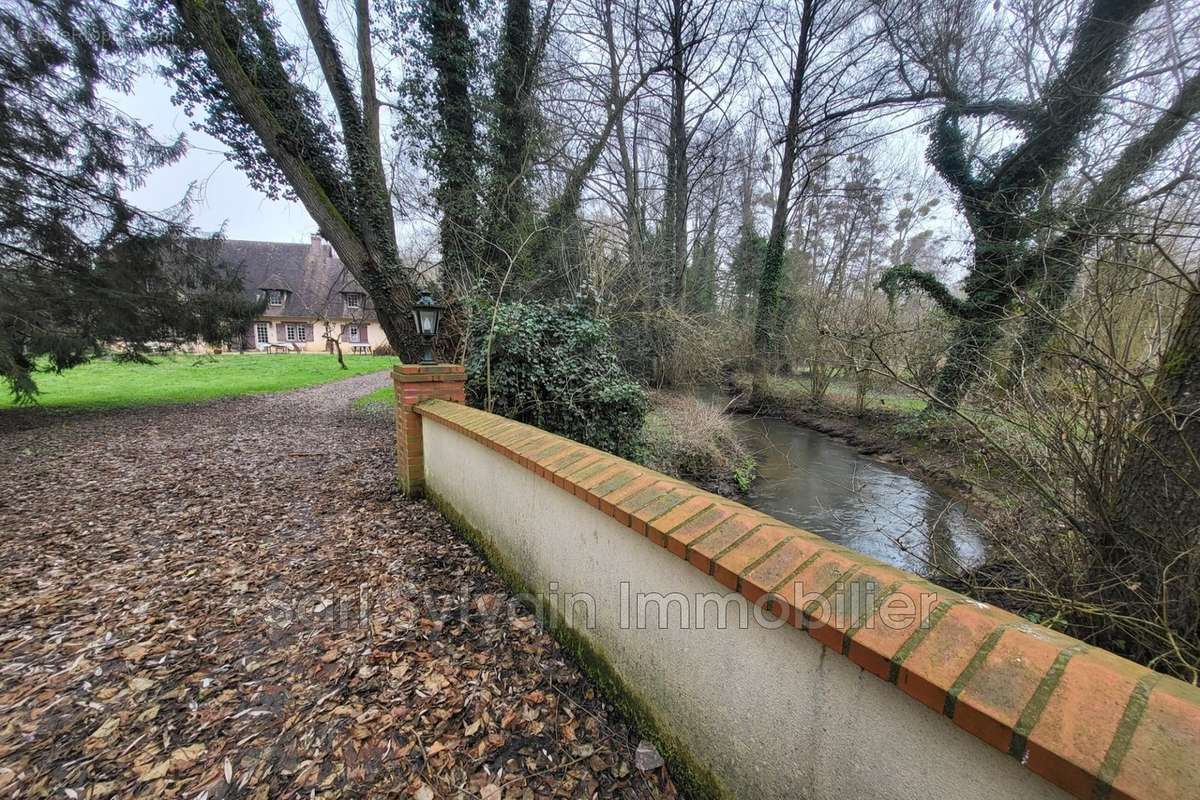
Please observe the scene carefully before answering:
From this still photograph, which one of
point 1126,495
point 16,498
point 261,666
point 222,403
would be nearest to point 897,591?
point 1126,495

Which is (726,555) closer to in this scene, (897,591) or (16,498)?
(897,591)

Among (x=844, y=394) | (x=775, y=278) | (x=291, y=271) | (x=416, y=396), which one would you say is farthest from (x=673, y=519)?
(x=291, y=271)

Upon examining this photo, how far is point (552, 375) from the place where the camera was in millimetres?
5344

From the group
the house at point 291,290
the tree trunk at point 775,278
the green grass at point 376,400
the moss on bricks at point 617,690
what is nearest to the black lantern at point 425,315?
the moss on bricks at point 617,690

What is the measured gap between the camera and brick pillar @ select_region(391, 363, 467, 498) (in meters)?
3.89

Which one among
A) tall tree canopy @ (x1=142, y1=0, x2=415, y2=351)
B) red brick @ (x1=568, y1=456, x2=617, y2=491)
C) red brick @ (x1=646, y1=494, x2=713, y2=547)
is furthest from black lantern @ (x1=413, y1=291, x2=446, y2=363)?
red brick @ (x1=646, y1=494, x2=713, y2=547)

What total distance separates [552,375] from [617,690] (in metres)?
3.87

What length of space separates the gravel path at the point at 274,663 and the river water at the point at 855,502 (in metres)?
3.09

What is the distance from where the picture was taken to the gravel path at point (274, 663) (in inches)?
61.3

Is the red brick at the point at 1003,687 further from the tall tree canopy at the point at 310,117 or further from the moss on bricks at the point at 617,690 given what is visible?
the tall tree canopy at the point at 310,117

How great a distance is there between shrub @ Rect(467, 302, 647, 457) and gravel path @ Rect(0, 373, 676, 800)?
1826 millimetres

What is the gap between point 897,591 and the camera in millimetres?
1061

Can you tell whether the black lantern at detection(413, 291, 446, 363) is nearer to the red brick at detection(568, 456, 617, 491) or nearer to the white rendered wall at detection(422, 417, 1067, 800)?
the white rendered wall at detection(422, 417, 1067, 800)

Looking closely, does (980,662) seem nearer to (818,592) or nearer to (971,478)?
(818,592)
